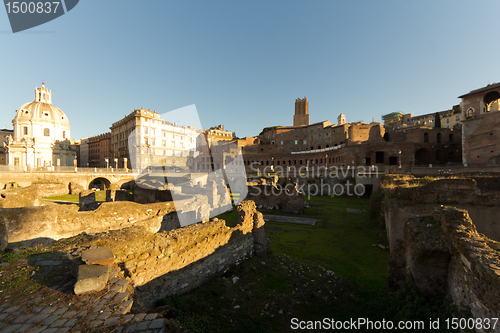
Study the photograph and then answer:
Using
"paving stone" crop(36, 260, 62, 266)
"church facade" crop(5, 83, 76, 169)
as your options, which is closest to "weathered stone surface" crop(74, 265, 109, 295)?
"paving stone" crop(36, 260, 62, 266)

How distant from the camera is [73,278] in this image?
→ 14.8 ft

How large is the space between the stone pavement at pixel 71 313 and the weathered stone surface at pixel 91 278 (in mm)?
103

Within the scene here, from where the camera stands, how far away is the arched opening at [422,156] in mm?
48122

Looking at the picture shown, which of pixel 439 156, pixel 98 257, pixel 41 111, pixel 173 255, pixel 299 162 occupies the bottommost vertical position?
pixel 173 255

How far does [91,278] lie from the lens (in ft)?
13.2

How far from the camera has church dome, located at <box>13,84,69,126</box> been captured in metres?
56.1

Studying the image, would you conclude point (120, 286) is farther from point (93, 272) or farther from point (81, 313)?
point (81, 313)

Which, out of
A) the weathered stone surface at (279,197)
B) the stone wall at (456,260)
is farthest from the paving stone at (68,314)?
the weathered stone surface at (279,197)

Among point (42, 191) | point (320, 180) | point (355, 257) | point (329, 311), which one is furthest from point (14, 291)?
point (320, 180)

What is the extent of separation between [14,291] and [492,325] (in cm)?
878

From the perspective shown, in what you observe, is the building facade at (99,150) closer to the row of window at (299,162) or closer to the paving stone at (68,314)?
the row of window at (299,162)

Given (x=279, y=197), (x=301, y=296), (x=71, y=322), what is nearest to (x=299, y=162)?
(x=279, y=197)

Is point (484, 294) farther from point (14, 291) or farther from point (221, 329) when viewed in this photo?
point (14, 291)

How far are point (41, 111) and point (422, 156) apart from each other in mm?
96831
